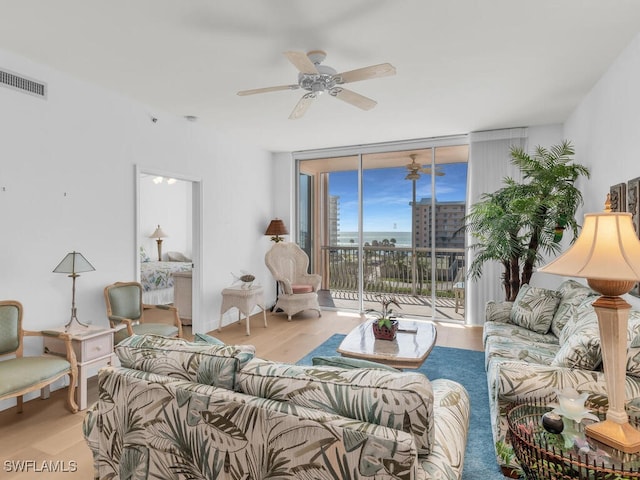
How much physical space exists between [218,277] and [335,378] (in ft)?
13.7

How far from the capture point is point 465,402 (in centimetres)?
173

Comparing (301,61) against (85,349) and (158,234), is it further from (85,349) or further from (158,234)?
(158,234)

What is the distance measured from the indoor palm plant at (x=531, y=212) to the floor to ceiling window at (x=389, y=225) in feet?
4.16

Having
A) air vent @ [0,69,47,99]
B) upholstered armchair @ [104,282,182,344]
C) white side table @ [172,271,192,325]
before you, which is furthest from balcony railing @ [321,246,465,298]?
air vent @ [0,69,47,99]

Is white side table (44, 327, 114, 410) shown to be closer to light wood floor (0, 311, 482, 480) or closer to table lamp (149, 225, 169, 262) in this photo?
light wood floor (0, 311, 482, 480)

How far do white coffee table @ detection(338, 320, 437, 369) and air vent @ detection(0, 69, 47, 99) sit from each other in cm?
320

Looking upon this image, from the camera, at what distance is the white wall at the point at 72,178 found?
2.89 meters

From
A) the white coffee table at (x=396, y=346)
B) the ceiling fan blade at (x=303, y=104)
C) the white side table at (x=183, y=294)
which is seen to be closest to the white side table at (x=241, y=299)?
the white side table at (x=183, y=294)

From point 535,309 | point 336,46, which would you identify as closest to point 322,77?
point 336,46

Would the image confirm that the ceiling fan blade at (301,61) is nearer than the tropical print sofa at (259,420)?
No

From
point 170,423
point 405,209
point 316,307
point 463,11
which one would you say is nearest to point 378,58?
point 463,11

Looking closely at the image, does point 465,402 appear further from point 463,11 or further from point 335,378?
point 463,11

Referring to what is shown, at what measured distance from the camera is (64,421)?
8.69 feet

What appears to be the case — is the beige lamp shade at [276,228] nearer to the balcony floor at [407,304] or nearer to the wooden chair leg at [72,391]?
the balcony floor at [407,304]
